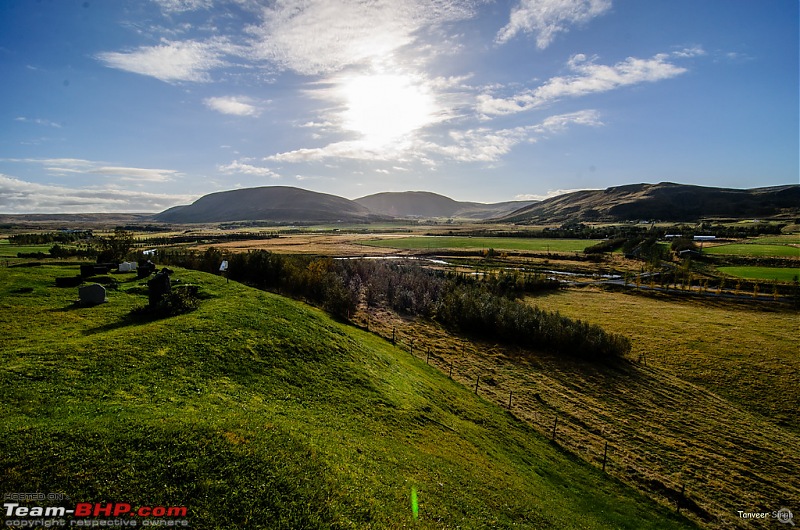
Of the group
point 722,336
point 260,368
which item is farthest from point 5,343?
point 722,336

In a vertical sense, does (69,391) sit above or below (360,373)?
above

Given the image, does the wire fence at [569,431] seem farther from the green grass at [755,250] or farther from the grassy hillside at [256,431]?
the green grass at [755,250]

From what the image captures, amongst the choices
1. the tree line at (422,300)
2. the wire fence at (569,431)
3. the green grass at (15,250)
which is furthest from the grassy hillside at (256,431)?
the green grass at (15,250)

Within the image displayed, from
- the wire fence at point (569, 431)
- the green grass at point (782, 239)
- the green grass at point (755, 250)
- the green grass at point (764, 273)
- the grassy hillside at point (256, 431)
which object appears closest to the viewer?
the grassy hillside at point (256, 431)

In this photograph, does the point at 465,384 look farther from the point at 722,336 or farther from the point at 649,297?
the point at 649,297

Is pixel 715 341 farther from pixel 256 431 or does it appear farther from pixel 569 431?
pixel 256 431

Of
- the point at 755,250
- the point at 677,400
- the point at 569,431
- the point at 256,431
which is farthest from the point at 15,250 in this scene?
the point at 755,250
